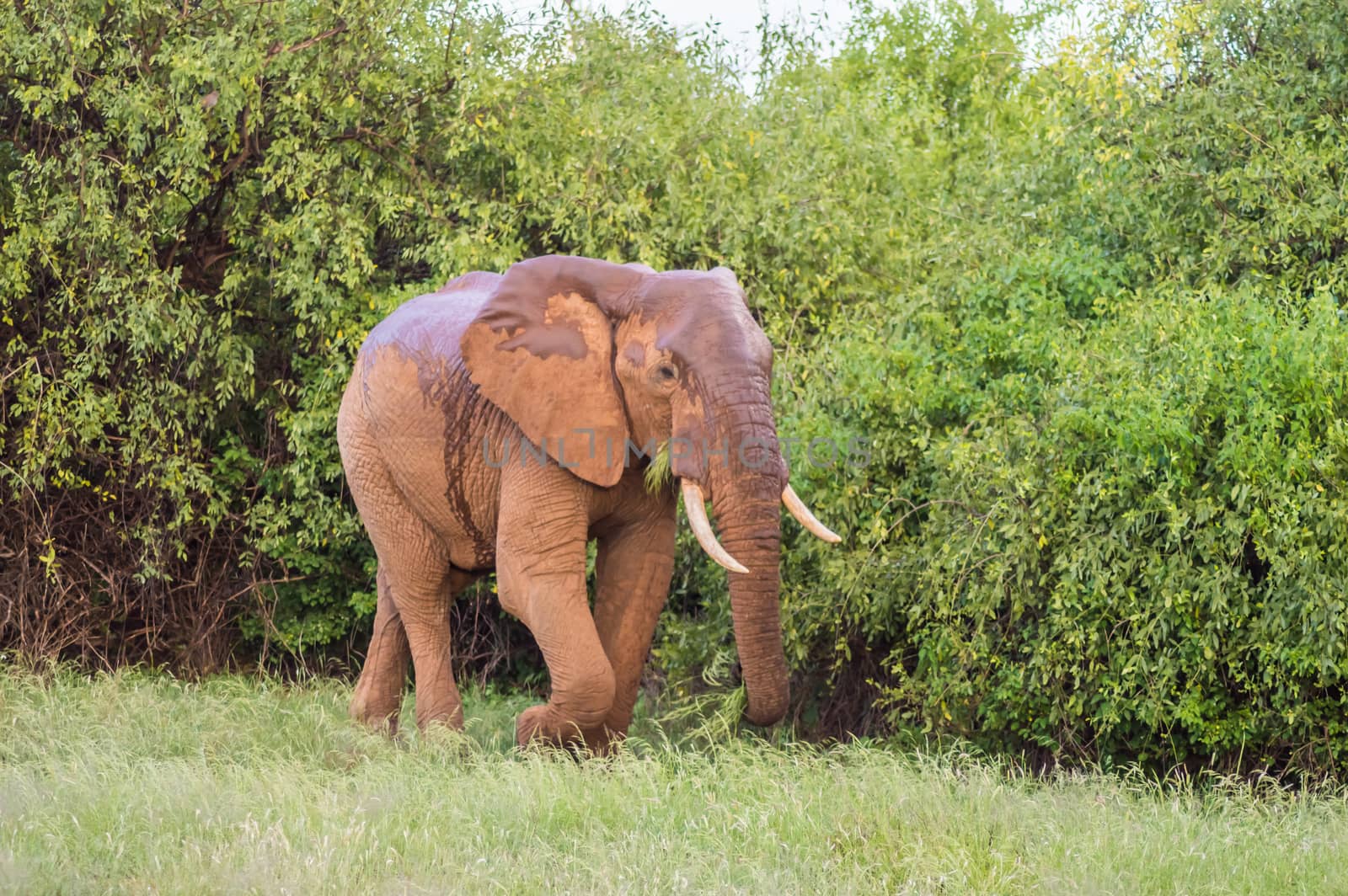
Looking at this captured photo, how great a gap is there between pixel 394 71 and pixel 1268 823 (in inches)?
279

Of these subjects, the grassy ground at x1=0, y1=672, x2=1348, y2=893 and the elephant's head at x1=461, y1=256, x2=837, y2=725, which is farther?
the elephant's head at x1=461, y1=256, x2=837, y2=725

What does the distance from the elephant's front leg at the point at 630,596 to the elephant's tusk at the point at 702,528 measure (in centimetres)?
84

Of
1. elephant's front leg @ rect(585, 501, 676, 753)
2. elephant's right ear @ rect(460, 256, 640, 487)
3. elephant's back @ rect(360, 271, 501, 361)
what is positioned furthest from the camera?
elephant's back @ rect(360, 271, 501, 361)

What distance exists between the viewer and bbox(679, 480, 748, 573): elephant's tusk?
638cm

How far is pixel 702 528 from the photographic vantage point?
21.3ft

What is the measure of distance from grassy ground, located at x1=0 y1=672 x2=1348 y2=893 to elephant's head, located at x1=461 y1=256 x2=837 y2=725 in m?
0.75

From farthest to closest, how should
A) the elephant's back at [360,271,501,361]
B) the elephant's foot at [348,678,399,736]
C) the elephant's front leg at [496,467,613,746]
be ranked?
the elephant's foot at [348,678,399,736], the elephant's back at [360,271,501,361], the elephant's front leg at [496,467,613,746]

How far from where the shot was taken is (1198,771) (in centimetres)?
736

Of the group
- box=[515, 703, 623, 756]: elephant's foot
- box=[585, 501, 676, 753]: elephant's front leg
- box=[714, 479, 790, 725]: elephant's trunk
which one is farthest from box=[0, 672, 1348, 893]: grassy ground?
box=[585, 501, 676, 753]: elephant's front leg

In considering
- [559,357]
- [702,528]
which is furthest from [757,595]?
[559,357]

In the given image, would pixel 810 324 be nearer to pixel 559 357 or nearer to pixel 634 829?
pixel 559 357

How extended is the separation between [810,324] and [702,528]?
15.4ft

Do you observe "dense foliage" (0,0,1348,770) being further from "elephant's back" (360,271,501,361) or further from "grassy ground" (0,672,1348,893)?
"elephant's back" (360,271,501,361)

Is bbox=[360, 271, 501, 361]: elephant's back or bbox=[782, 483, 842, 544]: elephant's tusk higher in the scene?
bbox=[360, 271, 501, 361]: elephant's back
